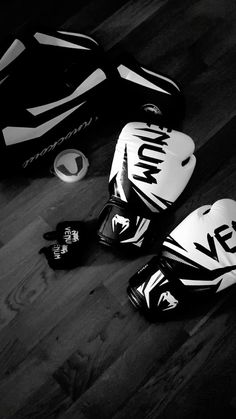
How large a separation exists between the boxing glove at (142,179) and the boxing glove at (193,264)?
4.3 inches

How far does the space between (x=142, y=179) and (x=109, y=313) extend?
470 mm

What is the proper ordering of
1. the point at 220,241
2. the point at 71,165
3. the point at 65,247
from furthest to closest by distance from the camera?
the point at 71,165 < the point at 65,247 < the point at 220,241

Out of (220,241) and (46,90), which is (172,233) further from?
(46,90)

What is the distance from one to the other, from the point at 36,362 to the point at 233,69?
130 centimetres

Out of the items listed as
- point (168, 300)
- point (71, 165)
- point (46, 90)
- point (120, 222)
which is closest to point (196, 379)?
point (168, 300)

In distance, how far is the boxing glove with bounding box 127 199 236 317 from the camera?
1.18 meters

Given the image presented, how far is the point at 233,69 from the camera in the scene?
1.51 metres

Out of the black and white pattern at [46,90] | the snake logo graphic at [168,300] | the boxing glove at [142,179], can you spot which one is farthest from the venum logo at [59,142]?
the snake logo graphic at [168,300]

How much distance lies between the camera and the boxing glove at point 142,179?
123 centimetres

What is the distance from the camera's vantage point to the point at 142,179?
48.3 inches

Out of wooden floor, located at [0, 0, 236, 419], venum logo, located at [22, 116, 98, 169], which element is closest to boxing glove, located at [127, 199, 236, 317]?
wooden floor, located at [0, 0, 236, 419]

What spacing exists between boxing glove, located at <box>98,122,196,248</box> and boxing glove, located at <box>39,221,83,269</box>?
0.09 metres

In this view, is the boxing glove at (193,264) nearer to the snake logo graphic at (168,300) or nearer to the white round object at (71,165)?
the snake logo graphic at (168,300)

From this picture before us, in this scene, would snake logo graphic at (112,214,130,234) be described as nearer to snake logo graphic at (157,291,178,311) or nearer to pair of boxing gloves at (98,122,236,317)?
pair of boxing gloves at (98,122,236,317)
